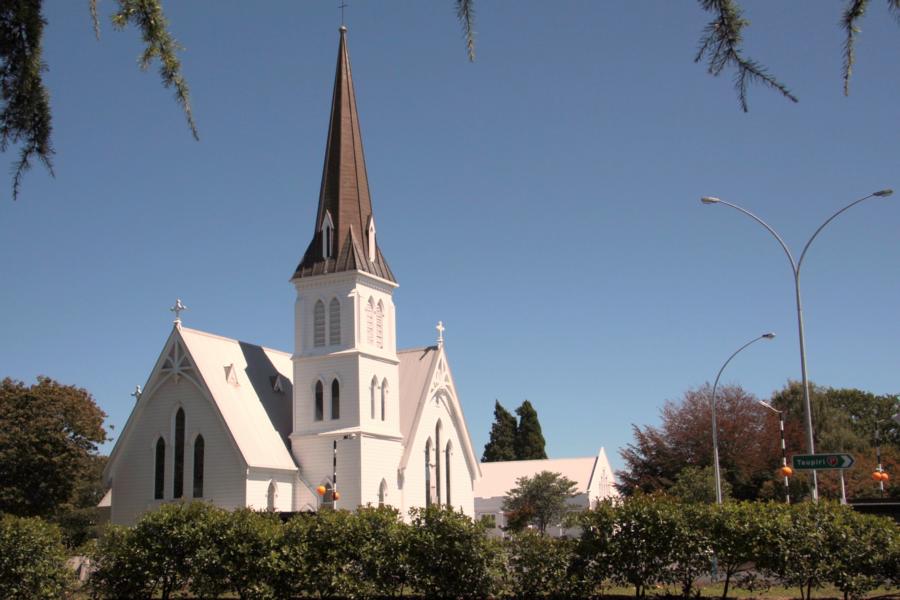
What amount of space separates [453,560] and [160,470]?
86.0 feet

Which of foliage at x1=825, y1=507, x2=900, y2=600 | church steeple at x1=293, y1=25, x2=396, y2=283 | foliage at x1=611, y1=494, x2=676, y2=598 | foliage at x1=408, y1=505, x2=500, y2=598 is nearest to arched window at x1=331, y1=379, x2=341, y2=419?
church steeple at x1=293, y1=25, x2=396, y2=283

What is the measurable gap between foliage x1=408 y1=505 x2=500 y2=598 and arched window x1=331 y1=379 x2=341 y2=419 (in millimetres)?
24201

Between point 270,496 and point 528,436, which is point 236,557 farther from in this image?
point 528,436

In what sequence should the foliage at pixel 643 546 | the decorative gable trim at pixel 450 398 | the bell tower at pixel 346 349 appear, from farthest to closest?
the decorative gable trim at pixel 450 398, the bell tower at pixel 346 349, the foliage at pixel 643 546

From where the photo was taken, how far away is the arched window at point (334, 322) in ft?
157

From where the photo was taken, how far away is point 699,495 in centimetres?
5084

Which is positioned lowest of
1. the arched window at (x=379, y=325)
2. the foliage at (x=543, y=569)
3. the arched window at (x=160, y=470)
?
the foliage at (x=543, y=569)

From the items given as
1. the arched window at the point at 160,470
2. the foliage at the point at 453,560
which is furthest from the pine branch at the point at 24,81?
the arched window at the point at 160,470

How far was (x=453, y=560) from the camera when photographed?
2288cm

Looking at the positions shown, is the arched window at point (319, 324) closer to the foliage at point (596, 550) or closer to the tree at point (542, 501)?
the tree at point (542, 501)

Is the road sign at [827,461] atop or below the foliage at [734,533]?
atop

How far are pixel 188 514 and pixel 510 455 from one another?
69.7 meters

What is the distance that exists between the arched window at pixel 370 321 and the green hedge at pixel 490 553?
23.0 meters

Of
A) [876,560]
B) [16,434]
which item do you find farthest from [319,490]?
[876,560]
